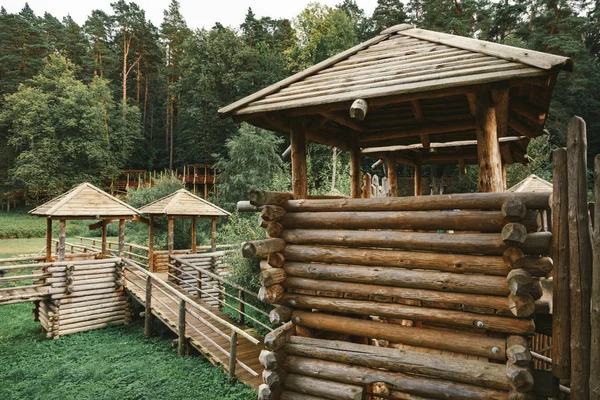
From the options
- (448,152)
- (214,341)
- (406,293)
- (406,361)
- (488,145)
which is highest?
(448,152)

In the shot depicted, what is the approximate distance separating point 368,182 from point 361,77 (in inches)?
266

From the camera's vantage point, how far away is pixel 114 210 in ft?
49.3

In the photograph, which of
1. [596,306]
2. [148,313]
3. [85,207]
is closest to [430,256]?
[596,306]

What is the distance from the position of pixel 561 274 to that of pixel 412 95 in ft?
8.81

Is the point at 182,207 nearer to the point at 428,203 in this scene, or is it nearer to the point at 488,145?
the point at 428,203

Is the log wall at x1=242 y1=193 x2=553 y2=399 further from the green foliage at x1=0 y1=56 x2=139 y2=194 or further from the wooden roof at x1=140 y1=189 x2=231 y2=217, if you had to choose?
the green foliage at x1=0 y1=56 x2=139 y2=194

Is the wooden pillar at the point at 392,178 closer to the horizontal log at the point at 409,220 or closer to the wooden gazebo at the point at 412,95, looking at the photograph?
the wooden gazebo at the point at 412,95

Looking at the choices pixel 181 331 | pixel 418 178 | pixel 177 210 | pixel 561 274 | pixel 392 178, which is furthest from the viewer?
pixel 177 210

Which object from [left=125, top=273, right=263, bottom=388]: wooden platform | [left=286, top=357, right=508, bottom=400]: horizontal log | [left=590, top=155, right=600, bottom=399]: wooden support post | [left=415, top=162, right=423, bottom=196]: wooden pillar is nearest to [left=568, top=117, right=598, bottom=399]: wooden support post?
[left=590, top=155, right=600, bottom=399]: wooden support post

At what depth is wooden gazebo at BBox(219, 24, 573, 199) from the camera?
4289 millimetres

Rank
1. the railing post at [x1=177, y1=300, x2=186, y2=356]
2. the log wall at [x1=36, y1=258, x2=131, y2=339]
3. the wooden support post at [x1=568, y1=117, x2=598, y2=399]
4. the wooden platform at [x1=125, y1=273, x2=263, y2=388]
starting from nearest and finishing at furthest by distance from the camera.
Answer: the wooden support post at [x1=568, y1=117, x2=598, y2=399], the wooden platform at [x1=125, y1=273, x2=263, y2=388], the railing post at [x1=177, y1=300, x2=186, y2=356], the log wall at [x1=36, y1=258, x2=131, y2=339]

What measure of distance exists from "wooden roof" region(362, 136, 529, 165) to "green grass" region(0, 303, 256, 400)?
6.92 meters

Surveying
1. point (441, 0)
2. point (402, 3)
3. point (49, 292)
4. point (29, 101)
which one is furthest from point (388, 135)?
point (29, 101)

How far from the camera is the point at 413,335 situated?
4.73 meters
